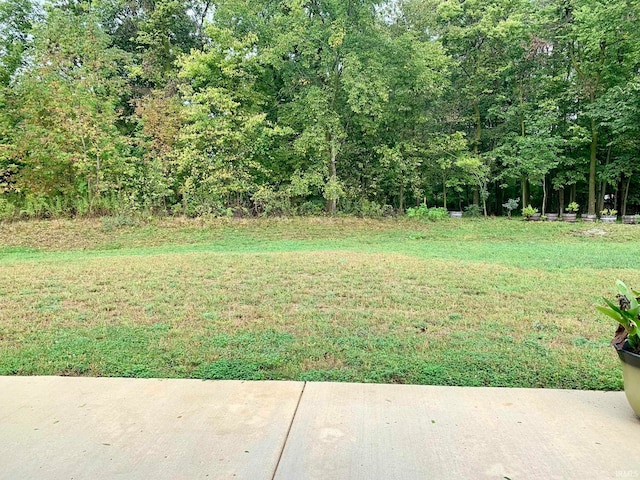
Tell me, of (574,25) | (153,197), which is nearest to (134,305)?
(153,197)

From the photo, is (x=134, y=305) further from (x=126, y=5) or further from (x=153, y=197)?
(x=126, y=5)

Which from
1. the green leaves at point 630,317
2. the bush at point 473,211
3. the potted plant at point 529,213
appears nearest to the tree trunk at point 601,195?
the potted plant at point 529,213

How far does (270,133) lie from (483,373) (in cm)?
939

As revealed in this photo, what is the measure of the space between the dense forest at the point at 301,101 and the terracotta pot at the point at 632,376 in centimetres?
947

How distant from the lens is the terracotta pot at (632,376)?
1.65 meters

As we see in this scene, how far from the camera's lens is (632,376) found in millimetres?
1694

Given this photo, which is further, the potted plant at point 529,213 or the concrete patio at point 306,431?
the potted plant at point 529,213

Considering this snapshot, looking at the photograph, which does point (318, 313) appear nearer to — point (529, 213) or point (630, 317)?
point (630, 317)

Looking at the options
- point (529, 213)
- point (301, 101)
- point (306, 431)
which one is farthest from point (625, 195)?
point (306, 431)

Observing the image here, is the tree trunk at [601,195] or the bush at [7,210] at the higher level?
the tree trunk at [601,195]

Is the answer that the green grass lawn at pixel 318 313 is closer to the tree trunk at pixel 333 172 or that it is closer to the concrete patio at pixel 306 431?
the concrete patio at pixel 306 431

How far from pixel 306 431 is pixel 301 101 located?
34.0 ft

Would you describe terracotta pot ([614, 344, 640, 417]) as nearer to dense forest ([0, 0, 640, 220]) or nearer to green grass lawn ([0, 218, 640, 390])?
green grass lawn ([0, 218, 640, 390])

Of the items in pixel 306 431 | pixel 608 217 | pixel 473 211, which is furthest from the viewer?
pixel 473 211
